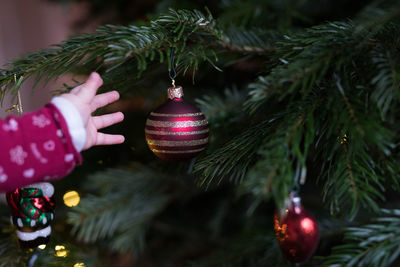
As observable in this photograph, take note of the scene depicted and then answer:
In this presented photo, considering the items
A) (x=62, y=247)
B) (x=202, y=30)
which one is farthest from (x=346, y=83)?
(x=62, y=247)

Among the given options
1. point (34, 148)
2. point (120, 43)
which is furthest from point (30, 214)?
point (120, 43)

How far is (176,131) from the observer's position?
1.20 ft

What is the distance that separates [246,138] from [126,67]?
0.57 ft

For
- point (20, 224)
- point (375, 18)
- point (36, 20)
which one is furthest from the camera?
point (36, 20)

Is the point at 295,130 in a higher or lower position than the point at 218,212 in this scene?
higher

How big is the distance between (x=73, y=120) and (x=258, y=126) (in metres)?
0.19

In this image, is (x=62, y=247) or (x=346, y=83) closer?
(x=346, y=83)

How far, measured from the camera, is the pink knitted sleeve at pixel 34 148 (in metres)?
0.30

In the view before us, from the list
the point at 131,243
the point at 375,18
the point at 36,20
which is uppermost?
the point at 36,20

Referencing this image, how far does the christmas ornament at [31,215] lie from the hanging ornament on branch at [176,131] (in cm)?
15

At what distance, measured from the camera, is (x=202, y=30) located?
0.40 meters

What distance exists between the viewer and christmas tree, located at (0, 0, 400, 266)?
0.94 ft

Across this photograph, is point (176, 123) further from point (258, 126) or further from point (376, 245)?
point (376, 245)

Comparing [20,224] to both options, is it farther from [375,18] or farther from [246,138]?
[375,18]
